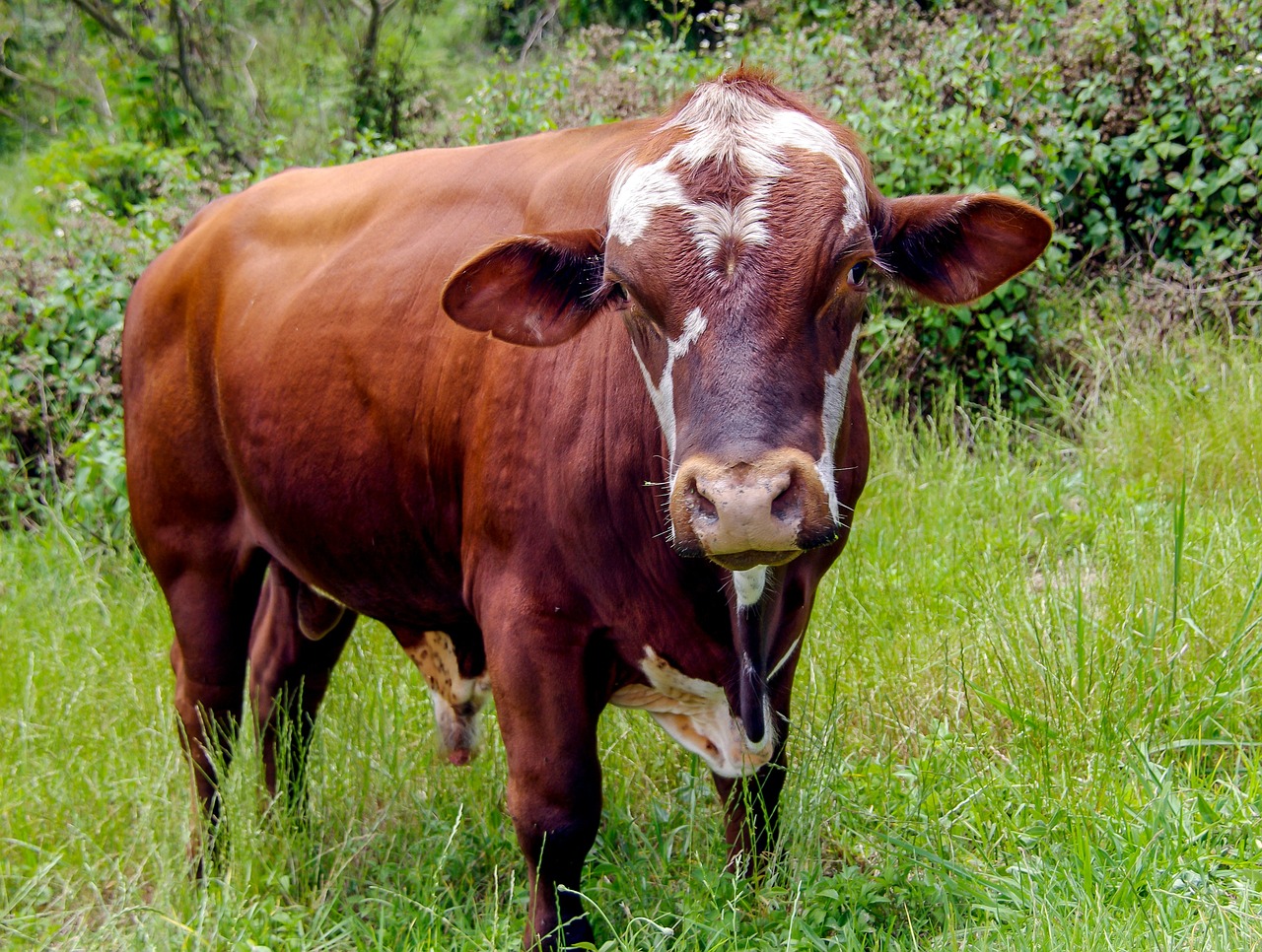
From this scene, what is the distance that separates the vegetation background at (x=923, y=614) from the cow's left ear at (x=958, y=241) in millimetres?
907

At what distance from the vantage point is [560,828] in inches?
109

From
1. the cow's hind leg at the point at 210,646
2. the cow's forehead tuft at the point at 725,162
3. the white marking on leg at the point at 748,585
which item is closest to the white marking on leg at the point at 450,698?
the cow's hind leg at the point at 210,646

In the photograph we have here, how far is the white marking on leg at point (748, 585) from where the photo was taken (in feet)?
8.54

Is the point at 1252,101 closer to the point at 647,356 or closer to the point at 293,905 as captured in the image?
the point at 647,356

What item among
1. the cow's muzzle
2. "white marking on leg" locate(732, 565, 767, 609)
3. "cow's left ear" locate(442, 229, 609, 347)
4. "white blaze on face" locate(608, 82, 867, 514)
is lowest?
"white marking on leg" locate(732, 565, 767, 609)

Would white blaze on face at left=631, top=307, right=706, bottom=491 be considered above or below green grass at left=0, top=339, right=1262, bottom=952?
above

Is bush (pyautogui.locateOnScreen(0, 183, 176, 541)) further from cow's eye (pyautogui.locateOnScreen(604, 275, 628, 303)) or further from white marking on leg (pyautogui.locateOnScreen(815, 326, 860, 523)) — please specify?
white marking on leg (pyautogui.locateOnScreen(815, 326, 860, 523))

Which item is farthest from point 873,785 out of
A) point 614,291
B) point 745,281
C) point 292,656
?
point 292,656

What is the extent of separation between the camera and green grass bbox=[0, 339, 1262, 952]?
A: 278 centimetres

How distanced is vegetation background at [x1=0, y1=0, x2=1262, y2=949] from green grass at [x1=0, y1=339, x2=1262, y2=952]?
0.02m

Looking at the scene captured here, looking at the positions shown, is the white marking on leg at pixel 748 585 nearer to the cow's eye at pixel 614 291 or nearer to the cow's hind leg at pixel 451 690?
the cow's eye at pixel 614 291

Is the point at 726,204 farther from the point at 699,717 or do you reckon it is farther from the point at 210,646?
the point at 210,646

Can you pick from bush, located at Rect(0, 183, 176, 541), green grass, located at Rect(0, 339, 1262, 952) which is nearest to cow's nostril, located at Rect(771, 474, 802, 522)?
green grass, located at Rect(0, 339, 1262, 952)

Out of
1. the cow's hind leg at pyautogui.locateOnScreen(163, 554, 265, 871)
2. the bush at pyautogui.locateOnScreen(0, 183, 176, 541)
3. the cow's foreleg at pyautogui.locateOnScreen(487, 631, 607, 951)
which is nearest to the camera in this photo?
the cow's foreleg at pyautogui.locateOnScreen(487, 631, 607, 951)
